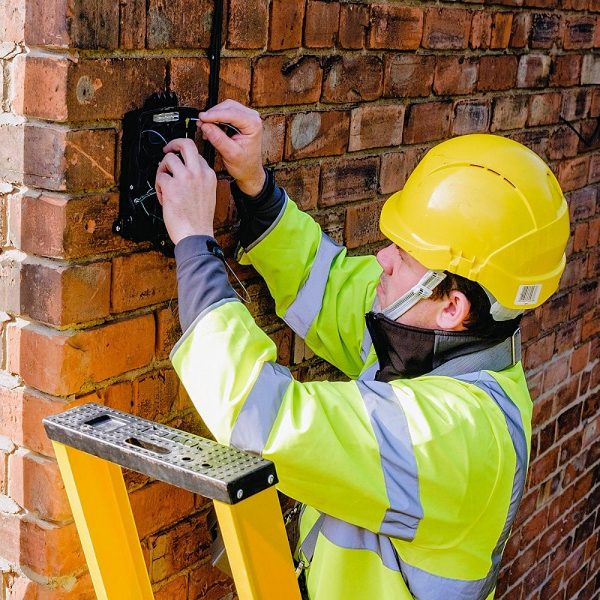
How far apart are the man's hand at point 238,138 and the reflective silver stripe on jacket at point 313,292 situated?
0.29 m

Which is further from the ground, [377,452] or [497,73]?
[497,73]

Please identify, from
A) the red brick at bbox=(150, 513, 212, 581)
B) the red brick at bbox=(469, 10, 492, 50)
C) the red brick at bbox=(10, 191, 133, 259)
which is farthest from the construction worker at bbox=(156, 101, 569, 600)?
the red brick at bbox=(469, 10, 492, 50)

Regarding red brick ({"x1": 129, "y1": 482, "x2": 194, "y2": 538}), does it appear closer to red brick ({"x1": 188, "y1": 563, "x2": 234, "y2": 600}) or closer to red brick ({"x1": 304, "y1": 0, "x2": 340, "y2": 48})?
red brick ({"x1": 188, "y1": 563, "x2": 234, "y2": 600})

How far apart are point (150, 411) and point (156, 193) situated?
438 mm

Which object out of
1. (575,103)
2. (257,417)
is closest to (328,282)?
(257,417)

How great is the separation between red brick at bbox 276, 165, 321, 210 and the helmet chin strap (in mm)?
380

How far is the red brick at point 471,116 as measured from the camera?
269 cm

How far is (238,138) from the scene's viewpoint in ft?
6.29

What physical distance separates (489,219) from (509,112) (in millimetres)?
1111

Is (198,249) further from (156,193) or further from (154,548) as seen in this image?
(154,548)

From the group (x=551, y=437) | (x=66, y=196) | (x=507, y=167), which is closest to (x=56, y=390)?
(x=66, y=196)

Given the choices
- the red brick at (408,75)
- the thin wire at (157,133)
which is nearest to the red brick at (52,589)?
the thin wire at (157,133)

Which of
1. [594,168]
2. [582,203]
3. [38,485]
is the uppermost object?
[594,168]

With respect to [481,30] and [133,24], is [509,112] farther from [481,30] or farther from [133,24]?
[133,24]
